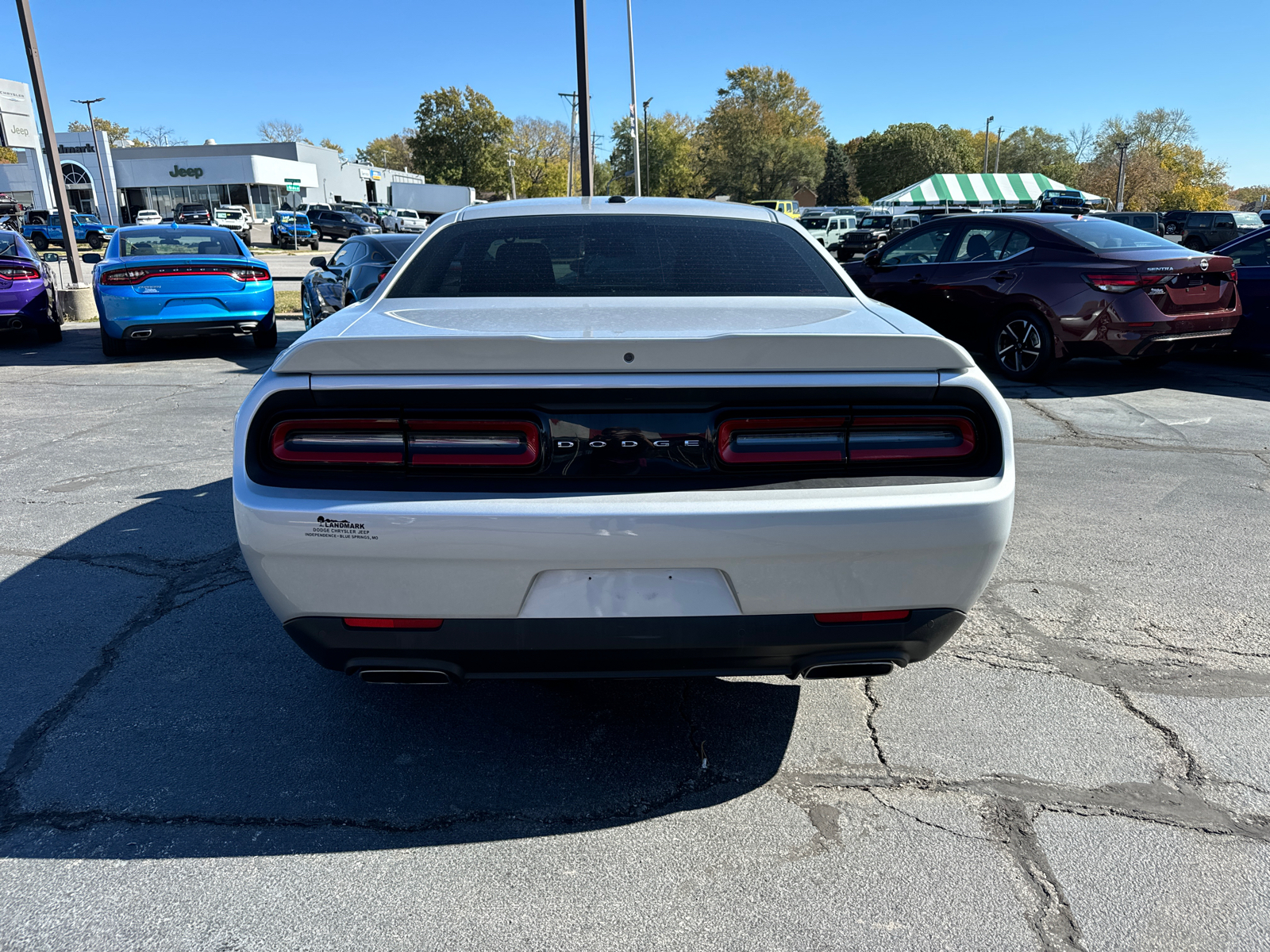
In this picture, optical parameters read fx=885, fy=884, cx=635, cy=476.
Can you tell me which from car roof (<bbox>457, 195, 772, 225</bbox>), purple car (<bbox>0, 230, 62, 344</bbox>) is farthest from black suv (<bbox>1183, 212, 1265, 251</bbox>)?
purple car (<bbox>0, 230, 62, 344</bbox>)

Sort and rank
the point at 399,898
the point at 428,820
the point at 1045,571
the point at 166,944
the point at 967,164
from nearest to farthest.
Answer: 1. the point at 166,944
2. the point at 399,898
3. the point at 428,820
4. the point at 1045,571
5. the point at 967,164

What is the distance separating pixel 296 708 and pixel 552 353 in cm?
159

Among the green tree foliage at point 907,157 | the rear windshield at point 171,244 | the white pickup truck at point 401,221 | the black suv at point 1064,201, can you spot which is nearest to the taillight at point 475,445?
the rear windshield at point 171,244

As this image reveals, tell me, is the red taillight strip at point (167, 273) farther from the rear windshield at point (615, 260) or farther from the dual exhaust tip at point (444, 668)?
the dual exhaust tip at point (444, 668)

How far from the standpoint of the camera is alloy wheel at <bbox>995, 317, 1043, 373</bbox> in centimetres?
848

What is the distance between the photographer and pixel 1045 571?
160 inches

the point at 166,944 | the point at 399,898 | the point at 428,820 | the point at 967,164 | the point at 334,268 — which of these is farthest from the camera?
the point at 967,164

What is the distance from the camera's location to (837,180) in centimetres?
9181

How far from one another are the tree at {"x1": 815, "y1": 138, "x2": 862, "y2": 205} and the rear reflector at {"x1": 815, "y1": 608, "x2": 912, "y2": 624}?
95049mm

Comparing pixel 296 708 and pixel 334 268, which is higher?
pixel 334 268

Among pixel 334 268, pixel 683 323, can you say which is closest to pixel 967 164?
pixel 334 268

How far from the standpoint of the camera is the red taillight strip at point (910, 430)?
2189mm

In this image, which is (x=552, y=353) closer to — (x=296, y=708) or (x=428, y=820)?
(x=428, y=820)

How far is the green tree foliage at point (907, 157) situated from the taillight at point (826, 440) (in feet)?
308
